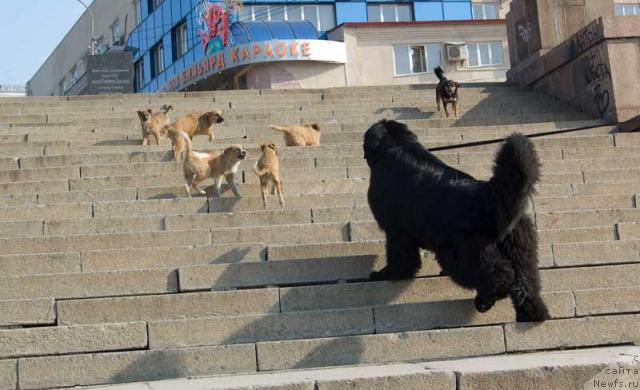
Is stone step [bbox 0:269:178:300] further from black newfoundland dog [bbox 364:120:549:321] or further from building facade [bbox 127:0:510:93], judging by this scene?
building facade [bbox 127:0:510:93]

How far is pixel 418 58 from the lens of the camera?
34062 mm

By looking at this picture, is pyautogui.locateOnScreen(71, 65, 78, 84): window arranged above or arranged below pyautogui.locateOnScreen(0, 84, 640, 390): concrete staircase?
above

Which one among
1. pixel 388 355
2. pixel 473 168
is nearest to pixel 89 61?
pixel 473 168

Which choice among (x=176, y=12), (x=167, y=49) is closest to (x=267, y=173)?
(x=176, y=12)

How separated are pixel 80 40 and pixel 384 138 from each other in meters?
52.0

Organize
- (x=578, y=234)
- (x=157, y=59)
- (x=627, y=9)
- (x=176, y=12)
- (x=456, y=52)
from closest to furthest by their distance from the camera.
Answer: (x=578, y=234) → (x=456, y=52) → (x=176, y=12) → (x=627, y=9) → (x=157, y=59)

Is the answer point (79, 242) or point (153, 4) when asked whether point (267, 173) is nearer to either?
point (79, 242)

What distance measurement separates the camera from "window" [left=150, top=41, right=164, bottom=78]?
4531 centimetres

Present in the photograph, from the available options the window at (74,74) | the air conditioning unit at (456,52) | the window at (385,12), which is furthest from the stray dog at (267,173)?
the window at (74,74)

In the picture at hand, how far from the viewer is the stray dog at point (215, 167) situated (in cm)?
969

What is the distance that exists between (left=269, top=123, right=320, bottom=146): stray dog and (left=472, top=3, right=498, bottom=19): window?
31.4 meters

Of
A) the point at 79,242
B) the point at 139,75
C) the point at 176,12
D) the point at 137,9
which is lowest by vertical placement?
the point at 79,242

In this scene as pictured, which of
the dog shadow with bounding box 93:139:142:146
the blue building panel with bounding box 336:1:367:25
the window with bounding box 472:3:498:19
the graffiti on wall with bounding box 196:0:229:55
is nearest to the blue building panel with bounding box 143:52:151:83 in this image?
the graffiti on wall with bounding box 196:0:229:55

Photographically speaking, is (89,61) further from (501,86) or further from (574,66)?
(574,66)
